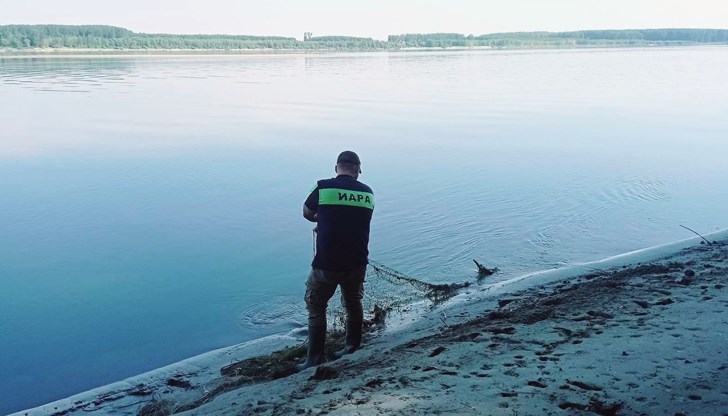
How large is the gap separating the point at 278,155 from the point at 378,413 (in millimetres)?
14212

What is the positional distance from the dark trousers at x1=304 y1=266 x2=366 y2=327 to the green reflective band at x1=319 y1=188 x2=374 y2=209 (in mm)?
617

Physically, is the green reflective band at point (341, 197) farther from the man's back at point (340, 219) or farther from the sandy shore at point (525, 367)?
the sandy shore at point (525, 367)

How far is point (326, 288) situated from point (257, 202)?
767 cm

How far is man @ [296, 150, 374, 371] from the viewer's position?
5578mm

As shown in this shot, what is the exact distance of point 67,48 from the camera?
111125mm

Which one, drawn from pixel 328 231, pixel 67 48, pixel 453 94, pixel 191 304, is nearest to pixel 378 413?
pixel 328 231

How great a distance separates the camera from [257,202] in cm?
1330

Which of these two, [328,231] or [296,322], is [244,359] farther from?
[328,231]

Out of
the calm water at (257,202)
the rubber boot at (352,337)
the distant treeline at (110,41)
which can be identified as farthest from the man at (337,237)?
the distant treeline at (110,41)

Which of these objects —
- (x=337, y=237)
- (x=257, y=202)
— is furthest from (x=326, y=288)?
(x=257, y=202)

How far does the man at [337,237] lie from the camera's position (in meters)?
5.58

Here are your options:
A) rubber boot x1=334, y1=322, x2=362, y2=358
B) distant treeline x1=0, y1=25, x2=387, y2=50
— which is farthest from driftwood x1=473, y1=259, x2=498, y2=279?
distant treeline x1=0, y1=25, x2=387, y2=50

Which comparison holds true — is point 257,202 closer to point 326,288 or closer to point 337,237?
point 326,288

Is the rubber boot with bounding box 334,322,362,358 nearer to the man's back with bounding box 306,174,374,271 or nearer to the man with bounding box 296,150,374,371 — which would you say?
the man with bounding box 296,150,374,371
